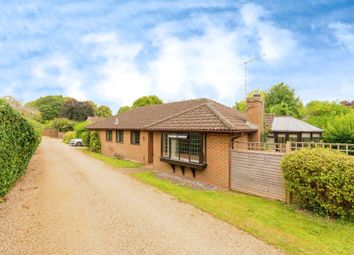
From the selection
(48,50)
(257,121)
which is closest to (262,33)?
(257,121)

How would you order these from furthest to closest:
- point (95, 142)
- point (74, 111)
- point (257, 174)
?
point (74, 111)
point (95, 142)
point (257, 174)

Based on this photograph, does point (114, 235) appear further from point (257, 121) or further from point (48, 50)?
point (48, 50)

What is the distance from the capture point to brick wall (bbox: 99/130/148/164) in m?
17.9

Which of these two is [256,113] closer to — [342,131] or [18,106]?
[342,131]

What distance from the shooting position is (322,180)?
272 inches

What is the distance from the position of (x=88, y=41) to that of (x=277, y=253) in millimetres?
17890

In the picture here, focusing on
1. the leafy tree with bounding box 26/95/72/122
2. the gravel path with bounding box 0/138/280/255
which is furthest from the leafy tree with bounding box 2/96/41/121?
the gravel path with bounding box 0/138/280/255

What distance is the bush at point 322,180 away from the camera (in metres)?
6.59

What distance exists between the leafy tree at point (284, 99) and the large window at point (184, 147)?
34429 mm

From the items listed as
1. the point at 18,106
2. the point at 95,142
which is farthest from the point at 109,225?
the point at 18,106

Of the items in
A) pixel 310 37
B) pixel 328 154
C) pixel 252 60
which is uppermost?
pixel 310 37

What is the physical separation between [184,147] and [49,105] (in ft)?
257

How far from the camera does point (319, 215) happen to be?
23.9ft

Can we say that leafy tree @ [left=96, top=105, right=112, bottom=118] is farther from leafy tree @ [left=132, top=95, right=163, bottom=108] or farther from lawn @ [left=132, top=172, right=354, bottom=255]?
lawn @ [left=132, top=172, right=354, bottom=255]
